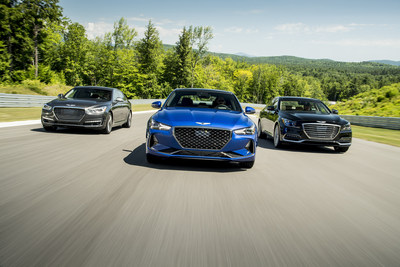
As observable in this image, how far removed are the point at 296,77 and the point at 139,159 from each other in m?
138

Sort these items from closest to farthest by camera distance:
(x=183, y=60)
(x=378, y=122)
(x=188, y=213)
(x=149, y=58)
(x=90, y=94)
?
(x=188, y=213)
(x=90, y=94)
(x=378, y=122)
(x=149, y=58)
(x=183, y=60)

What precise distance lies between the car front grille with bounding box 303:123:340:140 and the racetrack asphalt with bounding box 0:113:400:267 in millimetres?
2463

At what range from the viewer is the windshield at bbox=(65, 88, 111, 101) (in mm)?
11906

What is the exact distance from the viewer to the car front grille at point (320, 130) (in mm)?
9461

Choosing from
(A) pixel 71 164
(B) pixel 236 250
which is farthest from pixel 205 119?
(B) pixel 236 250

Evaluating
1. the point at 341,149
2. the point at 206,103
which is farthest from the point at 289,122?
the point at 206,103

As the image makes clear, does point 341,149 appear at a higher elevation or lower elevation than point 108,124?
lower

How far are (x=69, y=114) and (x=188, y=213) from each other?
7779mm

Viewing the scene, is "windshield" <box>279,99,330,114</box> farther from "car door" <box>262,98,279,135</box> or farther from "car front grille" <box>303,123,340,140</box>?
"car front grille" <box>303,123,340,140</box>

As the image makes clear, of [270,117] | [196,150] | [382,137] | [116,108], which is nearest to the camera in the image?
[196,150]

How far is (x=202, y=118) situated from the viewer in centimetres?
603

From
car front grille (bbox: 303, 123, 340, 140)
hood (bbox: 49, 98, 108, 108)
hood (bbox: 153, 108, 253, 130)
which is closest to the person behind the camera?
hood (bbox: 153, 108, 253, 130)

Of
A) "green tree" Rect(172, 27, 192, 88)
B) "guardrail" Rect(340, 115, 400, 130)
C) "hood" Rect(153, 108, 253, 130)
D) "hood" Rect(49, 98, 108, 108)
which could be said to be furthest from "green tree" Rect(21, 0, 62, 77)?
"hood" Rect(153, 108, 253, 130)

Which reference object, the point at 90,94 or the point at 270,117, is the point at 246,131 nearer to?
the point at 270,117
